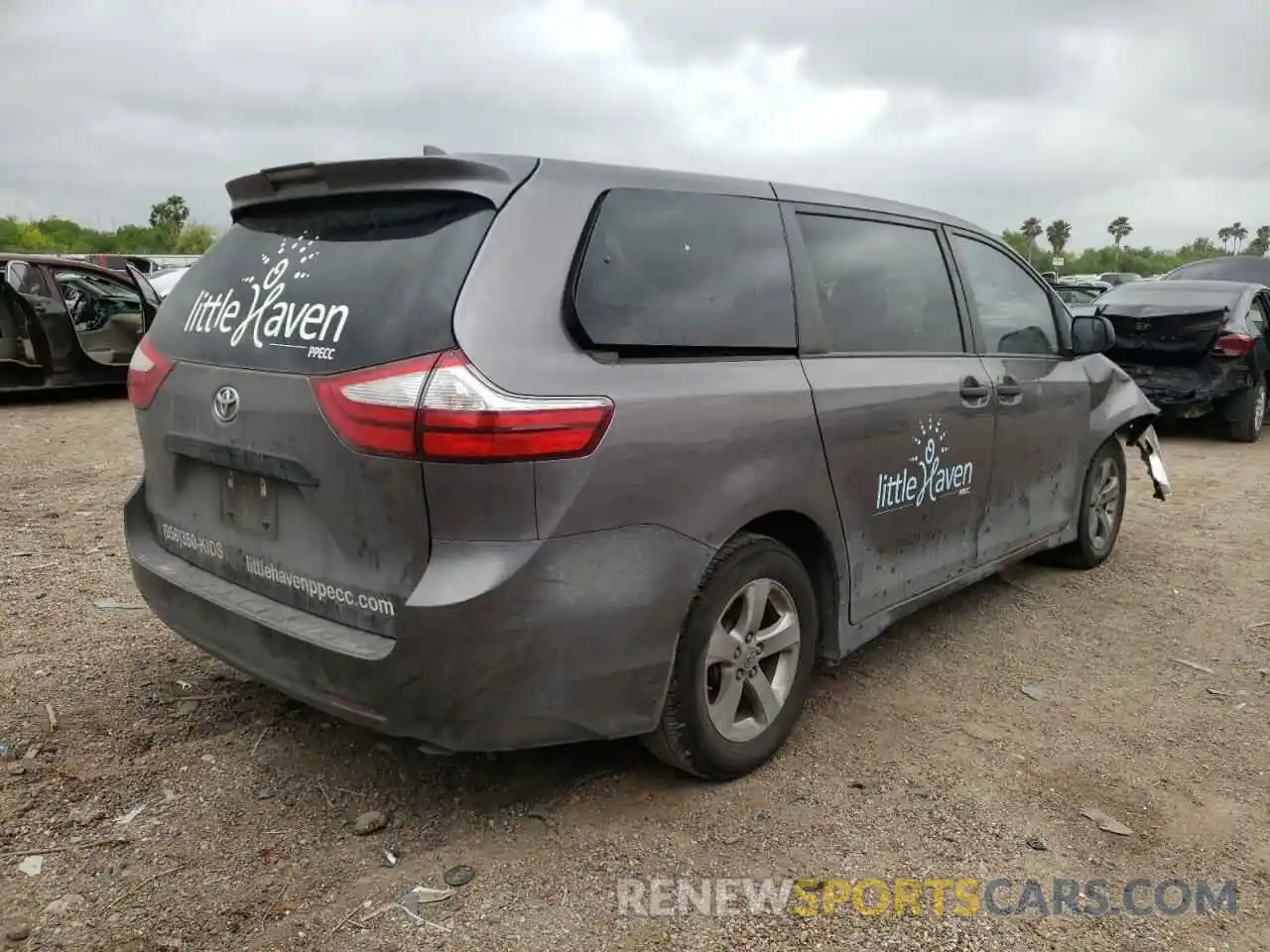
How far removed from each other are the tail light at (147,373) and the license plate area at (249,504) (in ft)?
1.46

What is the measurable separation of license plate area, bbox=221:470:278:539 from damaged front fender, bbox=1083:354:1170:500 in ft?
13.0

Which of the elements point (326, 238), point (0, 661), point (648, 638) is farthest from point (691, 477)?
point (0, 661)

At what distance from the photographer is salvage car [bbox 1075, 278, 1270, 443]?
9.55 metres

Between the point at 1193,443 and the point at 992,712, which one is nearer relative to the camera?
the point at 992,712

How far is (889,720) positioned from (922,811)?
2.01 feet

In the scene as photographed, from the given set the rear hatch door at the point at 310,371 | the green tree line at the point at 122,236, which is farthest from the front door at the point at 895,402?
the green tree line at the point at 122,236

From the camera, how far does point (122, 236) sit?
58.2m

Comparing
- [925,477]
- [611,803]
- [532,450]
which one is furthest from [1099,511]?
[532,450]

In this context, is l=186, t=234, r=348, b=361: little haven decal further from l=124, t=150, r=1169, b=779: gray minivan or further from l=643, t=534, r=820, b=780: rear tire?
l=643, t=534, r=820, b=780: rear tire

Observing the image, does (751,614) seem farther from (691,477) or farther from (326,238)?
(326,238)

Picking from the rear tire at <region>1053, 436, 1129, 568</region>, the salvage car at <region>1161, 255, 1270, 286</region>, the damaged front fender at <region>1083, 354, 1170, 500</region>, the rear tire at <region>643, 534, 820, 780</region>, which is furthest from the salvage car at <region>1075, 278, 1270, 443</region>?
the rear tire at <region>643, 534, 820, 780</region>

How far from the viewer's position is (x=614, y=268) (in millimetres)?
2641

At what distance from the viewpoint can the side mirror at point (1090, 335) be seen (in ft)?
15.6

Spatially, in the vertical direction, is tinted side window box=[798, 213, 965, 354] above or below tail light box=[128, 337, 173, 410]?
above
